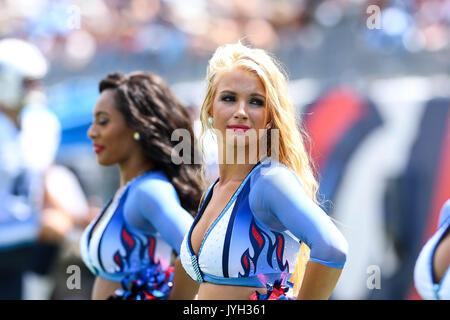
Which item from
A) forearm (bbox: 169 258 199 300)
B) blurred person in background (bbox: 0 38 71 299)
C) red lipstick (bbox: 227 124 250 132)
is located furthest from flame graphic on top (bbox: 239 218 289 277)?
blurred person in background (bbox: 0 38 71 299)

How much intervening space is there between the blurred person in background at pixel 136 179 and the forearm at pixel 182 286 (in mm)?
186

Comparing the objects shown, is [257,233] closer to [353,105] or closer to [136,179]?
[136,179]

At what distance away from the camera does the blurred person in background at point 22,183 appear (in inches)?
234

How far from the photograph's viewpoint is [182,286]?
3604 millimetres

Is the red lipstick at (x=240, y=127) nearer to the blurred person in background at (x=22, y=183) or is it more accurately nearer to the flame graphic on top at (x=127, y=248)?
the flame graphic on top at (x=127, y=248)

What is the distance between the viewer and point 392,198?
24.0ft

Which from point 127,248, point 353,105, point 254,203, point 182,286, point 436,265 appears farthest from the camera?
point 353,105

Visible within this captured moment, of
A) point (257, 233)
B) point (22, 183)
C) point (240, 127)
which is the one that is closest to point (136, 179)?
point (240, 127)

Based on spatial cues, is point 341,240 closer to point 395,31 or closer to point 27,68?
point 27,68

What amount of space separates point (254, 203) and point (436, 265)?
105 centimetres

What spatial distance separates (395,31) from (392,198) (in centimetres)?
182

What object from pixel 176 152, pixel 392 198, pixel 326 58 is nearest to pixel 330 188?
pixel 392 198

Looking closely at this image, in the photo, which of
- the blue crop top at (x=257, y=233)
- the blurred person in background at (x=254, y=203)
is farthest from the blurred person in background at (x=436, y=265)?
the blue crop top at (x=257, y=233)

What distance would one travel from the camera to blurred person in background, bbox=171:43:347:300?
8.96 ft
